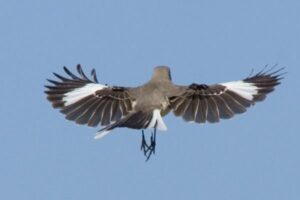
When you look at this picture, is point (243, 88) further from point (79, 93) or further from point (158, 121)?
point (79, 93)

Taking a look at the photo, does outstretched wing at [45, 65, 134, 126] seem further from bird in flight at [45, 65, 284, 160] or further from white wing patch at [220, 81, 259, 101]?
white wing patch at [220, 81, 259, 101]

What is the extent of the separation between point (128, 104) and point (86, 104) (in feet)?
3.07

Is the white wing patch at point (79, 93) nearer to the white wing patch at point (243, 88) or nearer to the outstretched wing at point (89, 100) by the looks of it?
the outstretched wing at point (89, 100)

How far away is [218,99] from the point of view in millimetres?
14078

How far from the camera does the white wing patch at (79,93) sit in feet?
48.3

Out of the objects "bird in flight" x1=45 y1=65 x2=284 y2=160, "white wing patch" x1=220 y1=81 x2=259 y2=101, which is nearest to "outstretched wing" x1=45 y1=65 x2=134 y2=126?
"bird in flight" x1=45 y1=65 x2=284 y2=160

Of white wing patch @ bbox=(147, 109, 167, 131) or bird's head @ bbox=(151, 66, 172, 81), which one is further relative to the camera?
bird's head @ bbox=(151, 66, 172, 81)

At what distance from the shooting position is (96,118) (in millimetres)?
14117

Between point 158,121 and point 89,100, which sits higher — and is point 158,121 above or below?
below

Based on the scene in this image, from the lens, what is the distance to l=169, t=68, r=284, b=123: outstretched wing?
1371 centimetres

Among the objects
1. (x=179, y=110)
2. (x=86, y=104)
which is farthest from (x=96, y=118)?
(x=179, y=110)

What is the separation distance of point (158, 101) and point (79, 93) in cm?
197

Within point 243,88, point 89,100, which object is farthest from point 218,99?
point 89,100

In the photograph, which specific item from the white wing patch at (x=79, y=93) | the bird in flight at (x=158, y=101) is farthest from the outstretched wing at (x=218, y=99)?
the white wing patch at (x=79, y=93)
